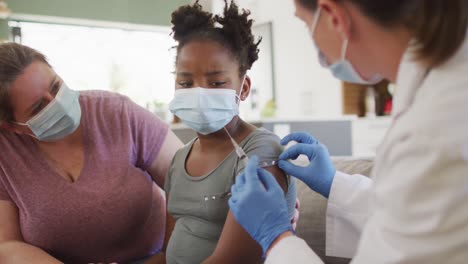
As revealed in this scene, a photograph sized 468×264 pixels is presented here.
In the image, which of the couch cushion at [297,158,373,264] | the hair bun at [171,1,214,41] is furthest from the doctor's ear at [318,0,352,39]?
the couch cushion at [297,158,373,264]

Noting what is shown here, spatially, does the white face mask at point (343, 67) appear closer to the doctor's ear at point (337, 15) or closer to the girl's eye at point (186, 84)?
the doctor's ear at point (337, 15)

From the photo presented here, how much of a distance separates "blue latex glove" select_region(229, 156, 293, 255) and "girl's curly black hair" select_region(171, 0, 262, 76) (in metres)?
0.45

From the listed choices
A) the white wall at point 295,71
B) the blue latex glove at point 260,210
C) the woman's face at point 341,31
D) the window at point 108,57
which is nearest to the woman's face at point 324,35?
the woman's face at point 341,31

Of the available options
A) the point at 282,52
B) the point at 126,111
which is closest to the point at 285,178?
the point at 126,111

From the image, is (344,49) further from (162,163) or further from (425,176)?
(162,163)

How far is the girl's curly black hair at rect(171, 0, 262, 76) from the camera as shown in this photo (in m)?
1.23

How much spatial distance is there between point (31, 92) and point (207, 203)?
0.67 m

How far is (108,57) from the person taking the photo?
5773 mm

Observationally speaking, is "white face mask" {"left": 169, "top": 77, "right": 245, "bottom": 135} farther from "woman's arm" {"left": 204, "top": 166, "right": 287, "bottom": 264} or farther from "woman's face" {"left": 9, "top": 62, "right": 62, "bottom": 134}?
"woman's face" {"left": 9, "top": 62, "right": 62, "bottom": 134}

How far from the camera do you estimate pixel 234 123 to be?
4.16 feet

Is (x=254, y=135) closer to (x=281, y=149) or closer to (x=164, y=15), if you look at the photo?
(x=281, y=149)

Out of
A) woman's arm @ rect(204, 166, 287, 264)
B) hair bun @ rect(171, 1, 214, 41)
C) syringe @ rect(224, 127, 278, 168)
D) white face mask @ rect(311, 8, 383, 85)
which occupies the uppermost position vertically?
hair bun @ rect(171, 1, 214, 41)

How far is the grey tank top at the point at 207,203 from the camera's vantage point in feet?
3.74

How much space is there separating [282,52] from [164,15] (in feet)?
5.99
